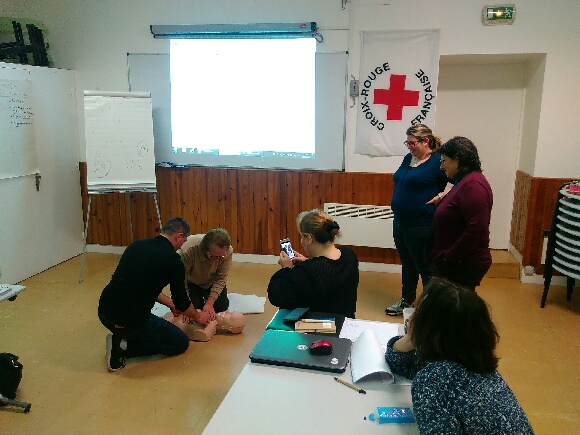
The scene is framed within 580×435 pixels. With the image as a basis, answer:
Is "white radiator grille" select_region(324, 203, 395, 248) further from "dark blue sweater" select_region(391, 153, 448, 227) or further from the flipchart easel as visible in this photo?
the flipchart easel

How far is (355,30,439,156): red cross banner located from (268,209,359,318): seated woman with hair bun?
215cm

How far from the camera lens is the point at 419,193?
10.5 feet

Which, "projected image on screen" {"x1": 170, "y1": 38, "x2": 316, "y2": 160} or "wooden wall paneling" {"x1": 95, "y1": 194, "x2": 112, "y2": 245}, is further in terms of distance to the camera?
"wooden wall paneling" {"x1": 95, "y1": 194, "x2": 112, "y2": 245}

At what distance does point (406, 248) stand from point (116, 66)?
3.15 meters

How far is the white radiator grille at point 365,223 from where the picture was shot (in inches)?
167

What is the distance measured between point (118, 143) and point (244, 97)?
3.89 feet

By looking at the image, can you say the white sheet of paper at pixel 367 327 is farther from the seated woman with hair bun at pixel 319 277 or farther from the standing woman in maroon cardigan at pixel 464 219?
the standing woman in maroon cardigan at pixel 464 219

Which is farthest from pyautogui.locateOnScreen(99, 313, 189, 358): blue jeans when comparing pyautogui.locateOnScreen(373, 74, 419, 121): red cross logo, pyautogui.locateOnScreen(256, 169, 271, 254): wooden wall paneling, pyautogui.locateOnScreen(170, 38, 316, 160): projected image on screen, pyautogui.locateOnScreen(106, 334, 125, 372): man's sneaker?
pyautogui.locateOnScreen(373, 74, 419, 121): red cross logo

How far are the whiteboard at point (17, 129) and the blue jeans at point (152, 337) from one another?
196cm

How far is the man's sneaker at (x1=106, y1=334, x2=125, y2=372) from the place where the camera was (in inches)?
107

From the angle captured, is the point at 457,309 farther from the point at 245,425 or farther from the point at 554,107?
the point at 554,107

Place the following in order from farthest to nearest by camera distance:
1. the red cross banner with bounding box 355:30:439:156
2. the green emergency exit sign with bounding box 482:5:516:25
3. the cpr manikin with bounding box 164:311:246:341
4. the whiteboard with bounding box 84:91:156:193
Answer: the whiteboard with bounding box 84:91:156:193 < the red cross banner with bounding box 355:30:439:156 < the green emergency exit sign with bounding box 482:5:516:25 < the cpr manikin with bounding box 164:311:246:341

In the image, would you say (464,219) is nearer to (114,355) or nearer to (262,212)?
(114,355)

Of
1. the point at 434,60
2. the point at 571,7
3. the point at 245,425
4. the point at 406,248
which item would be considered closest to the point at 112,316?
the point at 245,425
